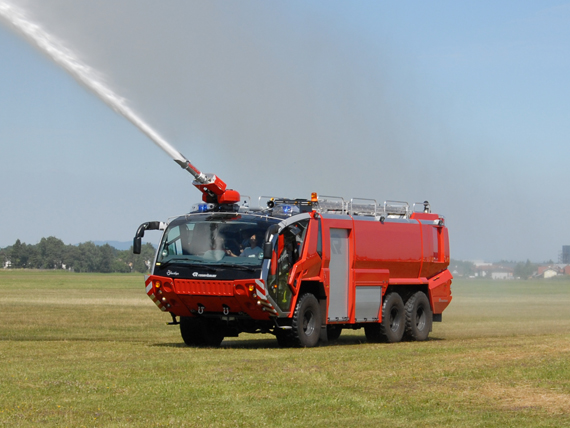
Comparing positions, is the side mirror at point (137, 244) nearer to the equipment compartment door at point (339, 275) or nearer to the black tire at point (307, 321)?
the black tire at point (307, 321)

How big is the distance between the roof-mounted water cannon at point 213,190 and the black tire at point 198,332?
9.67 ft

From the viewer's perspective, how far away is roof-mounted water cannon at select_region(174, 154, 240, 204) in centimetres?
2097

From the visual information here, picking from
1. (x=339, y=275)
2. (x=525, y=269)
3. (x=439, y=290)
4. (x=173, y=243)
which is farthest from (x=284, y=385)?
(x=525, y=269)

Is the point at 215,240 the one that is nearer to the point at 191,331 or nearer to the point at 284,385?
the point at 191,331

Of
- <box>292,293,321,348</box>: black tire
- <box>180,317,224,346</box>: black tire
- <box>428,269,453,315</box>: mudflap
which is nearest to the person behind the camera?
<box>292,293,321,348</box>: black tire

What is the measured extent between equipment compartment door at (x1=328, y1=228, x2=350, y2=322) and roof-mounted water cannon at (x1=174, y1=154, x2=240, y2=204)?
2717mm

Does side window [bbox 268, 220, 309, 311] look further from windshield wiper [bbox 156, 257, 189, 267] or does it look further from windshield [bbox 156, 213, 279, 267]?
windshield wiper [bbox 156, 257, 189, 267]

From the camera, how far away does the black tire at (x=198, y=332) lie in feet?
72.1

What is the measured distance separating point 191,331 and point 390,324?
19.0 feet

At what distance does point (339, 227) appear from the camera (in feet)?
74.5

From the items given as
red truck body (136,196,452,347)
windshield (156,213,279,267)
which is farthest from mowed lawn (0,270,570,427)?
windshield (156,213,279,267)

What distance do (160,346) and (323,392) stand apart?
847cm

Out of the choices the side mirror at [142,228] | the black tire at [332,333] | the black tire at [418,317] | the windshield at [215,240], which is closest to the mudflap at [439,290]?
the black tire at [418,317]

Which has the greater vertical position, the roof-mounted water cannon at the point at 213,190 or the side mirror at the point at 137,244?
the roof-mounted water cannon at the point at 213,190
